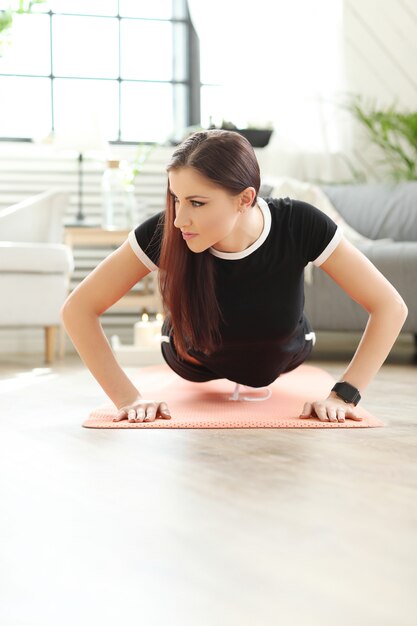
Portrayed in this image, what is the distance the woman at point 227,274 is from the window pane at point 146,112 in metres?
3.31

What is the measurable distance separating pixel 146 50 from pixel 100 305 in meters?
3.63

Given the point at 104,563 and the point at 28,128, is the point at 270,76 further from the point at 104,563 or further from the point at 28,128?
the point at 104,563

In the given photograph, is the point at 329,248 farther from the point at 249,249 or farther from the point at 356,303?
the point at 356,303

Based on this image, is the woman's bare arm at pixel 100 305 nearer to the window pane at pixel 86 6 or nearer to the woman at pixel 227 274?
the woman at pixel 227 274

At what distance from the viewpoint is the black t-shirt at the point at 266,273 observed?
196cm

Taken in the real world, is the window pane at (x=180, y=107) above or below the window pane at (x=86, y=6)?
below

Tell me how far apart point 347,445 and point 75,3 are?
13.4ft

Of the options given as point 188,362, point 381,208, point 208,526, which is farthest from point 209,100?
point 208,526

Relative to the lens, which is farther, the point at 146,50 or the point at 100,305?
the point at 146,50

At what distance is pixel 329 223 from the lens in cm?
197

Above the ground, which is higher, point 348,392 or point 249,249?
point 249,249

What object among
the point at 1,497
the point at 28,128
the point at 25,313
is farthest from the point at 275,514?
the point at 28,128

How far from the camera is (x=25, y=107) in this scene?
5.11m

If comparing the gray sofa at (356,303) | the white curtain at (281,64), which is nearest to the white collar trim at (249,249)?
the gray sofa at (356,303)
